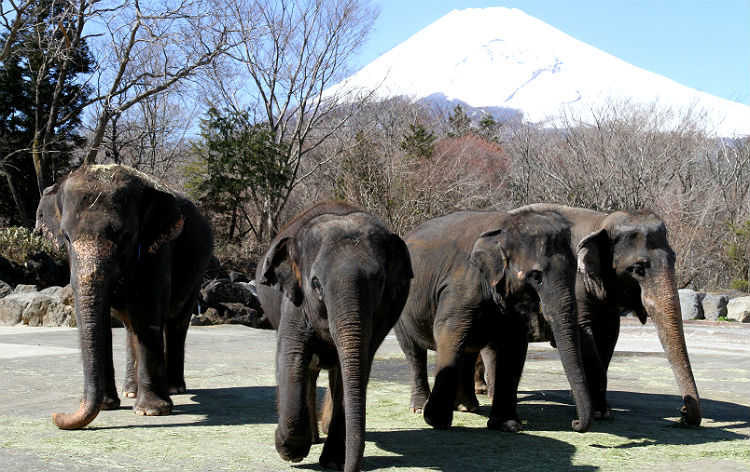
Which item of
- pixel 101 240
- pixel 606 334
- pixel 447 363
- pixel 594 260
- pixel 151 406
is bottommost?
pixel 151 406

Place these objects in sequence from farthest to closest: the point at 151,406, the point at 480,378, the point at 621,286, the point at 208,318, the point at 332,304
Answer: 1. the point at 208,318
2. the point at 480,378
3. the point at 621,286
4. the point at 151,406
5. the point at 332,304

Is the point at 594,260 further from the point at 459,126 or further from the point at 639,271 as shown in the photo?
the point at 459,126

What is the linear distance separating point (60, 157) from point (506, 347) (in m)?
25.9

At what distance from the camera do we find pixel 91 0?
27172 mm

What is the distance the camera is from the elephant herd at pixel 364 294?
556 centimetres

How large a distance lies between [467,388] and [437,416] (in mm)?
1166

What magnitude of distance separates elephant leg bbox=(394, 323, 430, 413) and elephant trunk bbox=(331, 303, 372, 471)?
3176 mm

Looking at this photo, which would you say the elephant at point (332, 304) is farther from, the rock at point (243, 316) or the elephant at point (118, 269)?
the rock at point (243, 316)

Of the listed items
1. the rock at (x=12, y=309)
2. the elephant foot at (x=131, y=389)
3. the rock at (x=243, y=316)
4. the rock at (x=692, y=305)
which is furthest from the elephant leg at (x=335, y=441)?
the rock at (x=692, y=305)

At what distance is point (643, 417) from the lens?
8.37m

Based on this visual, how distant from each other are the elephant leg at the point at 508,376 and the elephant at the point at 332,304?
6.40 ft

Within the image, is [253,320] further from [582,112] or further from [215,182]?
[582,112]

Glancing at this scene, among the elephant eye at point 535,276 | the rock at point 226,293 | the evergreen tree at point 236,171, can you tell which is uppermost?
the evergreen tree at point 236,171

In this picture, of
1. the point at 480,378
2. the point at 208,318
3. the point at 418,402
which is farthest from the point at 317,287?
the point at 208,318
